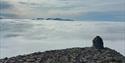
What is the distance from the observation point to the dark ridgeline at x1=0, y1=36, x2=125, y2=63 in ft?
407

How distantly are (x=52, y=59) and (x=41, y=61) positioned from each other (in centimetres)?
422

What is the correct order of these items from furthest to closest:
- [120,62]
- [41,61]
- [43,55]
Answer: [43,55] → [41,61] → [120,62]

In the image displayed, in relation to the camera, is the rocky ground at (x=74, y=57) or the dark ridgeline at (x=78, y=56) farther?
the dark ridgeline at (x=78, y=56)

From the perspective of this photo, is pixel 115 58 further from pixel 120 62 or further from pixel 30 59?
pixel 30 59

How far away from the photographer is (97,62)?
398 ft

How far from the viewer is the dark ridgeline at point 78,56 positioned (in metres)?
124

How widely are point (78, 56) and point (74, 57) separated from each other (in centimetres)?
221

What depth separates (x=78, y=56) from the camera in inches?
5153

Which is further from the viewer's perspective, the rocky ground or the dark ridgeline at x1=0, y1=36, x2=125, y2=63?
the dark ridgeline at x1=0, y1=36, x2=125, y2=63

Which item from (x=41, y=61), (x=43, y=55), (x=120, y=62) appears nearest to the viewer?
(x=120, y=62)

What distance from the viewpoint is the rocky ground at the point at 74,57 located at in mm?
123863

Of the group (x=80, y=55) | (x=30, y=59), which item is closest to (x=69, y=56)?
(x=80, y=55)

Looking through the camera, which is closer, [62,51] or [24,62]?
[24,62]

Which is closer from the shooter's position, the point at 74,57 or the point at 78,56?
the point at 74,57
